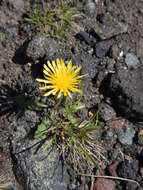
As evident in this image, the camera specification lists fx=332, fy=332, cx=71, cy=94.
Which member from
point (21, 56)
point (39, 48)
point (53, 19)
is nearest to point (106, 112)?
point (39, 48)

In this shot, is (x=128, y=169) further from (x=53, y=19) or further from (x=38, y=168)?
(x=53, y=19)

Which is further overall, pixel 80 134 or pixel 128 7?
pixel 128 7

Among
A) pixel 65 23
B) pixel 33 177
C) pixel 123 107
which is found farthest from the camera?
pixel 65 23

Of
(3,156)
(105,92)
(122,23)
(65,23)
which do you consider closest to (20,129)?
(3,156)

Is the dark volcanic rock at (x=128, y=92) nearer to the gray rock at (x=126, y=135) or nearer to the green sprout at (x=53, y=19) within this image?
the gray rock at (x=126, y=135)

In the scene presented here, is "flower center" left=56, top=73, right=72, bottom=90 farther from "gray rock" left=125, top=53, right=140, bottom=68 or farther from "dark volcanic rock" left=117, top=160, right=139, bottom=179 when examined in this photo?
"dark volcanic rock" left=117, top=160, right=139, bottom=179

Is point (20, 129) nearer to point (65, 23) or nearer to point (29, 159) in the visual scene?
point (29, 159)
